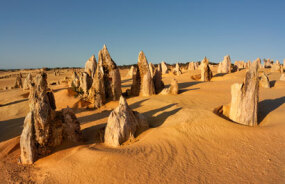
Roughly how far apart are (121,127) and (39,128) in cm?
218

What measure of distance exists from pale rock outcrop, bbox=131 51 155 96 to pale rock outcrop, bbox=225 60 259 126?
600 cm

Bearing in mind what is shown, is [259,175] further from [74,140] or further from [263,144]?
[74,140]

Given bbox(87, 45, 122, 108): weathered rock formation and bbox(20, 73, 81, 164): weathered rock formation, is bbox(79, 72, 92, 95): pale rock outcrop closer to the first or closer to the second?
bbox(87, 45, 122, 108): weathered rock formation

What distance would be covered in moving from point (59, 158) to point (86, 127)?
2.51 m

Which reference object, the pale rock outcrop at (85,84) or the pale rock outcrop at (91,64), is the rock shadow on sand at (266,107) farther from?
the pale rock outcrop at (91,64)

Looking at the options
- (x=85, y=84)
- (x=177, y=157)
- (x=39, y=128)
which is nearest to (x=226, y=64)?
(x=85, y=84)

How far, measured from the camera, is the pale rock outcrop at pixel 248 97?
6.11m

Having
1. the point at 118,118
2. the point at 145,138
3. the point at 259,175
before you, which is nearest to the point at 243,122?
the point at 259,175

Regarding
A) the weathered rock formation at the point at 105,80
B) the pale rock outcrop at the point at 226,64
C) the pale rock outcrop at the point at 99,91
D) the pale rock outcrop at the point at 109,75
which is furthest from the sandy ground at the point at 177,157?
the pale rock outcrop at the point at 226,64

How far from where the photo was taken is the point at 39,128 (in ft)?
16.3

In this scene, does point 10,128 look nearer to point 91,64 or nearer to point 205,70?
point 91,64

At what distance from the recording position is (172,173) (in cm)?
391

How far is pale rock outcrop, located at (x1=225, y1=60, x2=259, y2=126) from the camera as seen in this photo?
6105 mm

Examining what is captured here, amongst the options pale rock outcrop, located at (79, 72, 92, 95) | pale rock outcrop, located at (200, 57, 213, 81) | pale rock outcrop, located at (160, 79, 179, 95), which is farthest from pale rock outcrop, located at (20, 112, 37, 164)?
pale rock outcrop, located at (200, 57, 213, 81)
